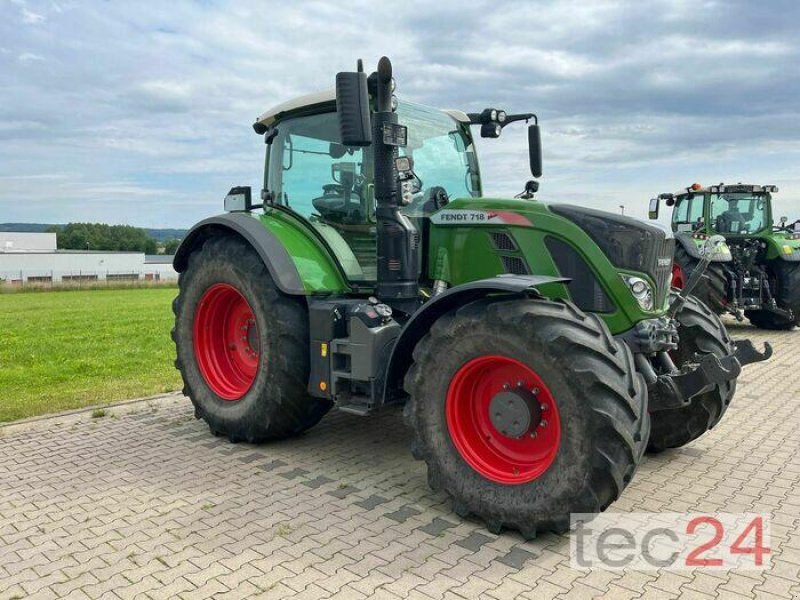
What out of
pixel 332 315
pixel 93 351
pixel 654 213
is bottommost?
pixel 93 351

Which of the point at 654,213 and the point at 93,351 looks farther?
the point at 654,213

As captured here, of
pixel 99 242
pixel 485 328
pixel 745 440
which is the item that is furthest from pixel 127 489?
pixel 99 242

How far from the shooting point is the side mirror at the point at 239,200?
5.71 m

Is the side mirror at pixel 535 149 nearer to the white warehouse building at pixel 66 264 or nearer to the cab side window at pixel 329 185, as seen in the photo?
the cab side window at pixel 329 185

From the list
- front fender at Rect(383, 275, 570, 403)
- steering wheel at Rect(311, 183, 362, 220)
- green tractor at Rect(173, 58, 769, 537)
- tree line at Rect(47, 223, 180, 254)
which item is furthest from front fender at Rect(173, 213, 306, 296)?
tree line at Rect(47, 223, 180, 254)

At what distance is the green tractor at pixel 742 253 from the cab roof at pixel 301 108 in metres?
7.22

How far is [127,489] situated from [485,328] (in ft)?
8.46

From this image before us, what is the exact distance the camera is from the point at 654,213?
12.1m

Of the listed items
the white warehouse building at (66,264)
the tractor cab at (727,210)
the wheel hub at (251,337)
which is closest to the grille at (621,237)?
the wheel hub at (251,337)

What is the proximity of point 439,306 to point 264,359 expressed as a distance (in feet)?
5.41

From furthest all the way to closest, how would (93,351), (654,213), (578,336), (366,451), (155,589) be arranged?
(654,213)
(93,351)
(366,451)
(578,336)
(155,589)

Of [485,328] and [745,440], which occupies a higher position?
[485,328]

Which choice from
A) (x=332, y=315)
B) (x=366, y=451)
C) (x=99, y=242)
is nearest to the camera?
(x=332, y=315)

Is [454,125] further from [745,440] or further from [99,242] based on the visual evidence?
[99,242]
